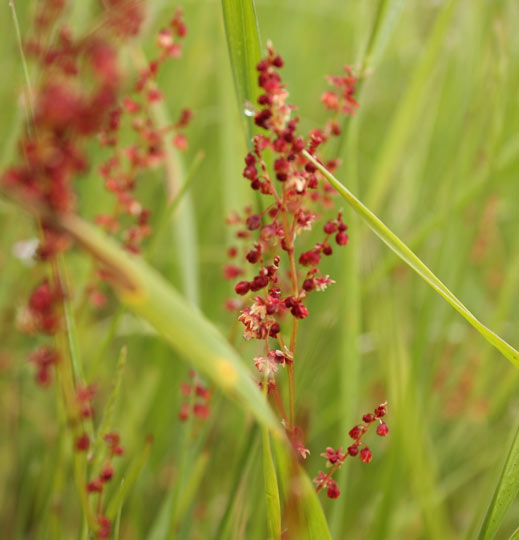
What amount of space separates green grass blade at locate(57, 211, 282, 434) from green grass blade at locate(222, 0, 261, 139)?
460mm

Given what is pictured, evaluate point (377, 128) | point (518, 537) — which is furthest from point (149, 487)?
point (377, 128)

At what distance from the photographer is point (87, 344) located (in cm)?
196

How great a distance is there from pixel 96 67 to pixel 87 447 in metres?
0.49

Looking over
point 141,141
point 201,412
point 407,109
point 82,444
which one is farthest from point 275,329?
point 407,109

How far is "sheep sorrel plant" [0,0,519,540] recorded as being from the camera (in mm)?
646

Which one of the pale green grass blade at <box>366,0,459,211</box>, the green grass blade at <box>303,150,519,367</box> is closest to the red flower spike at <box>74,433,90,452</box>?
the green grass blade at <box>303,150,519,367</box>

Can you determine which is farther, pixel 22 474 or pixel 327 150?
pixel 22 474

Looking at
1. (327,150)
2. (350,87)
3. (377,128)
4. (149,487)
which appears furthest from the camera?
(377,128)

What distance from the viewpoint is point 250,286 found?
75 cm

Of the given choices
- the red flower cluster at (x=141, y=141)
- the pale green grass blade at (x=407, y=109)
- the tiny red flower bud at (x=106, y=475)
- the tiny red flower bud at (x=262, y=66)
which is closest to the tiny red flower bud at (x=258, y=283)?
the tiny red flower bud at (x=262, y=66)

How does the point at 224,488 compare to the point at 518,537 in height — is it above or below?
above

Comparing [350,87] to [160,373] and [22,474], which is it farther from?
[22,474]

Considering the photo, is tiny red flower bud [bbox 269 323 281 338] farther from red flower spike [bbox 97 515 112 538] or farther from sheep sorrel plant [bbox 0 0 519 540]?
red flower spike [bbox 97 515 112 538]

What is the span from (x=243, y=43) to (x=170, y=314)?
53 centimetres
